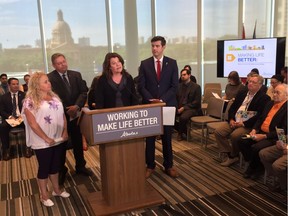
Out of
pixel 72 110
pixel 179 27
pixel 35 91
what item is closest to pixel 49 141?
pixel 35 91

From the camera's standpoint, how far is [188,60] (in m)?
8.54

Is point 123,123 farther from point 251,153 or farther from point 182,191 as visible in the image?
point 251,153

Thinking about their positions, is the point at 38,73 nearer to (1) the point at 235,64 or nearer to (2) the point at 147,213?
(2) the point at 147,213

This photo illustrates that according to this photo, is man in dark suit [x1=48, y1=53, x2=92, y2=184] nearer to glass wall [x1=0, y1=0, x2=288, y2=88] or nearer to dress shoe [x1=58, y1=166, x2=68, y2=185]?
dress shoe [x1=58, y1=166, x2=68, y2=185]

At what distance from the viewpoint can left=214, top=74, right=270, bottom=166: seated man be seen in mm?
3877

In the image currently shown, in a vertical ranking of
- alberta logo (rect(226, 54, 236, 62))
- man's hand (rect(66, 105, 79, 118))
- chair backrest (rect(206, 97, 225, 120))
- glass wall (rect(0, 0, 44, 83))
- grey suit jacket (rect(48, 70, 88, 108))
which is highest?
glass wall (rect(0, 0, 44, 83))

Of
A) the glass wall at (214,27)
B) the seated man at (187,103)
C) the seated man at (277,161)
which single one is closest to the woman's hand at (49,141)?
the seated man at (277,161)

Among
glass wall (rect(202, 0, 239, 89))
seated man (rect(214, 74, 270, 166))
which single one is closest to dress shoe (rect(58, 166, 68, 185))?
seated man (rect(214, 74, 270, 166))

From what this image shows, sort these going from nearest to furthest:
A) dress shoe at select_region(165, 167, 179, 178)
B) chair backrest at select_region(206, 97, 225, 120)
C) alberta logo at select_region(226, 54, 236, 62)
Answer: dress shoe at select_region(165, 167, 179, 178), chair backrest at select_region(206, 97, 225, 120), alberta logo at select_region(226, 54, 236, 62)

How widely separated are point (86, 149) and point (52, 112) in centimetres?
216

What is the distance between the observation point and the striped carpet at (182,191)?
2.98m

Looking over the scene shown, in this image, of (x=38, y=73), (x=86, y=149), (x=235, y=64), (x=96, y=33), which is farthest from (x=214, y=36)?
(x=38, y=73)

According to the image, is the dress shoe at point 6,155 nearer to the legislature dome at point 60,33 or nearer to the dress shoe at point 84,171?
the dress shoe at point 84,171

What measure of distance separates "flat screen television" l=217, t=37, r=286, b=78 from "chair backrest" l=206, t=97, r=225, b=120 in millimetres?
1895
